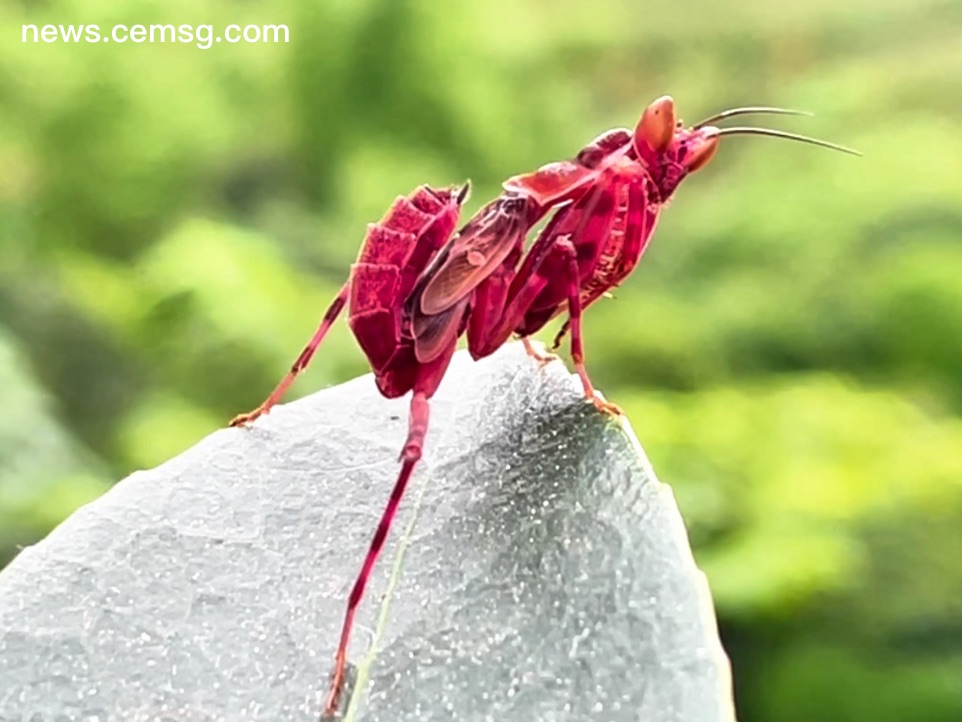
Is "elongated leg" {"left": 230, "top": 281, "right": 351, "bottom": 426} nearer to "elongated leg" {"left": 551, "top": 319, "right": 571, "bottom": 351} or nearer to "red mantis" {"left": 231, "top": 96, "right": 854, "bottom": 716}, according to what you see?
"red mantis" {"left": 231, "top": 96, "right": 854, "bottom": 716}

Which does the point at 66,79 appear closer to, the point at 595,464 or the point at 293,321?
the point at 293,321

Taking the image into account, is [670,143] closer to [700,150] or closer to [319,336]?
[700,150]

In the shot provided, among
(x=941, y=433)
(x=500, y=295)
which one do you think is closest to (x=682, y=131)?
(x=500, y=295)

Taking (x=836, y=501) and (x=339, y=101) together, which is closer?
(x=836, y=501)

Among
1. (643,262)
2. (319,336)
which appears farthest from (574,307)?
(643,262)

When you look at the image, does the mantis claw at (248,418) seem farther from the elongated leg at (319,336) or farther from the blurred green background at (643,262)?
the blurred green background at (643,262)

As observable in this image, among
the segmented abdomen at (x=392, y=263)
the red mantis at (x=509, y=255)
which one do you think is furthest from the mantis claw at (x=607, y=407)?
the segmented abdomen at (x=392, y=263)

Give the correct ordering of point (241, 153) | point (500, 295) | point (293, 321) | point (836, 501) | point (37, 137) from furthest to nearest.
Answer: point (241, 153)
point (37, 137)
point (293, 321)
point (836, 501)
point (500, 295)
